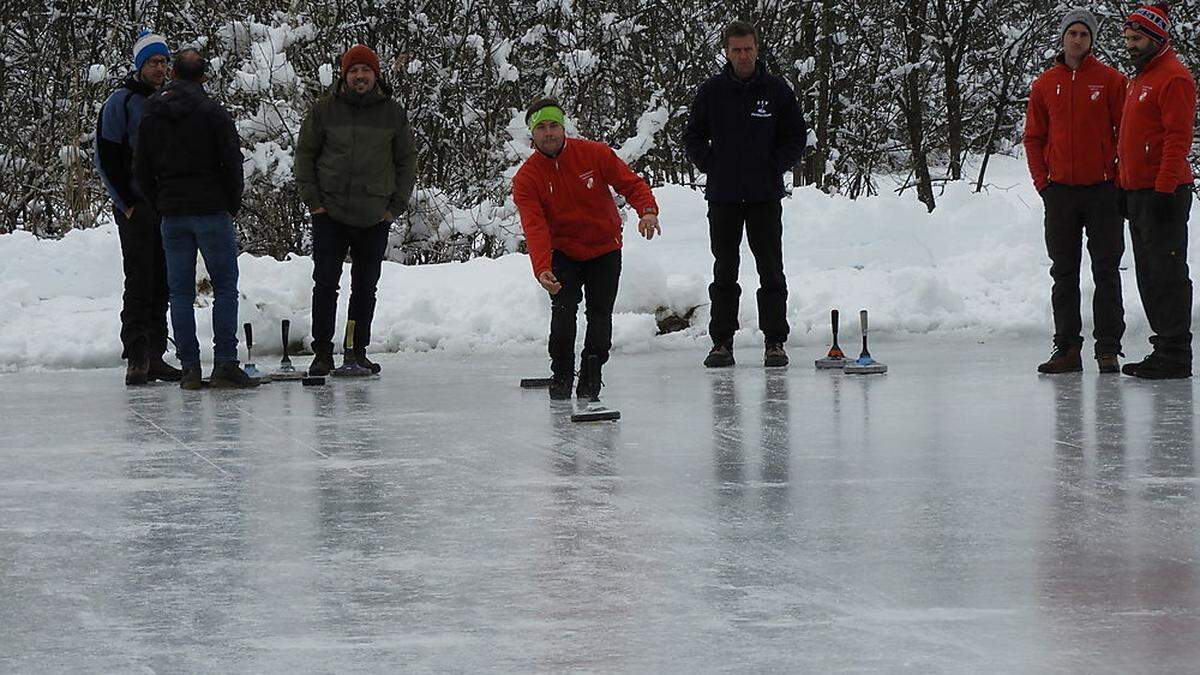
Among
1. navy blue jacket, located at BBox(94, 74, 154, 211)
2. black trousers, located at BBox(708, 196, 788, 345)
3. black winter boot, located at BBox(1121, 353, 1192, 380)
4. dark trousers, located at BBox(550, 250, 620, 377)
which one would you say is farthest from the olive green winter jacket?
black winter boot, located at BBox(1121, 353, 1192, 380)

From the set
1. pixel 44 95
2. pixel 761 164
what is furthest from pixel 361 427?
pixel 44 95

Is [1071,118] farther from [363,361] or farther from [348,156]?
[363,361]

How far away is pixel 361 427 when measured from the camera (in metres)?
7.78

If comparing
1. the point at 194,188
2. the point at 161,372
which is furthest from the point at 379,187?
the point at 161,372

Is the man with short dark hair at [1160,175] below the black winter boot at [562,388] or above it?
above

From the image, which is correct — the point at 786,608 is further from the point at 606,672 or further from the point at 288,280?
the point at 288,280

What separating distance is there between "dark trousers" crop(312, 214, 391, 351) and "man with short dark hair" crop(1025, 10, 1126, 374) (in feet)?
12.1

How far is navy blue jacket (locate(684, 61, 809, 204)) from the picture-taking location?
1060 cm

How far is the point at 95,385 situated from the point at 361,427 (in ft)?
9.24

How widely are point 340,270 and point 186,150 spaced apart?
140 cm

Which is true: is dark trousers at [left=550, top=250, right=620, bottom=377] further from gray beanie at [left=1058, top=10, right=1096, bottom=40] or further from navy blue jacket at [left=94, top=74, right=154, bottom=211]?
gray beanie at [left=1058, top=10, right=1096, bottom=40]

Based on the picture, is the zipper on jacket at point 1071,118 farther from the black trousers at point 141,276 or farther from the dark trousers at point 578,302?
the black trousers at point 141,276

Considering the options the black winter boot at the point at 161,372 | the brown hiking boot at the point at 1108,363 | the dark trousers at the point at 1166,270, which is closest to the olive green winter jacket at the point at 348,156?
the black winter boot at the point at 161,372

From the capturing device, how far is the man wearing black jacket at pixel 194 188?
31.2 feet
